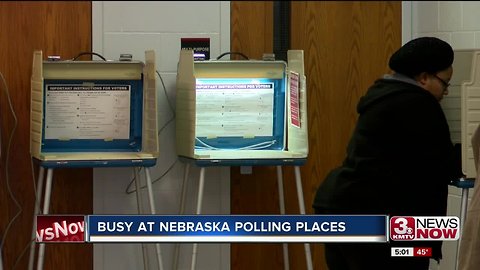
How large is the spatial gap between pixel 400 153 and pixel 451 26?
98cm

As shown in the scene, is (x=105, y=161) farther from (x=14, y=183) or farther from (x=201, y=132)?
(x=14, y=183)

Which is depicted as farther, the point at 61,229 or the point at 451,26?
the point at 451,26

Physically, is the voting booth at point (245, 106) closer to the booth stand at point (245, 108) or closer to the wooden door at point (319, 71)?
the booth stand at point (245, 108)

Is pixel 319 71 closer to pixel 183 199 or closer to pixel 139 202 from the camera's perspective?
pixel 183 199

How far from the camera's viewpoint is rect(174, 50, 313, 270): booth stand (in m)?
2.70

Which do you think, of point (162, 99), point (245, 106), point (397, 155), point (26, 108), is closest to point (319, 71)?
point (245, 106)

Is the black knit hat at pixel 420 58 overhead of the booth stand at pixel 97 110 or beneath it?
overhead

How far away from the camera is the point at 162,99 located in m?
2.94

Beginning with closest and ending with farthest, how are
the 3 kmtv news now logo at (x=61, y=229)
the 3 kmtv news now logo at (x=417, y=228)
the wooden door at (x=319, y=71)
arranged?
1. the 3 kmtv news now logo at (x=417, y=228)
2. the 3 kmtv news now logo at (x=61, y=229)
3. the wooden door at (x=319, y=71)

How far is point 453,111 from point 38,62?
1479 millimetres

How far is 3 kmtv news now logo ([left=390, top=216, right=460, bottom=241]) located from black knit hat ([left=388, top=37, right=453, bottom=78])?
38 centimetres

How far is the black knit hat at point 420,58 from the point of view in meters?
1.72

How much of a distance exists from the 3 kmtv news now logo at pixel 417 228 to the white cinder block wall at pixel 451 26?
275 millimetres

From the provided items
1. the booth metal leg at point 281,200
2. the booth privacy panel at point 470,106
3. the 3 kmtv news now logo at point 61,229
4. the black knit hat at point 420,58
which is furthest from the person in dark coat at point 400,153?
the booth metal leg at point 281,200
